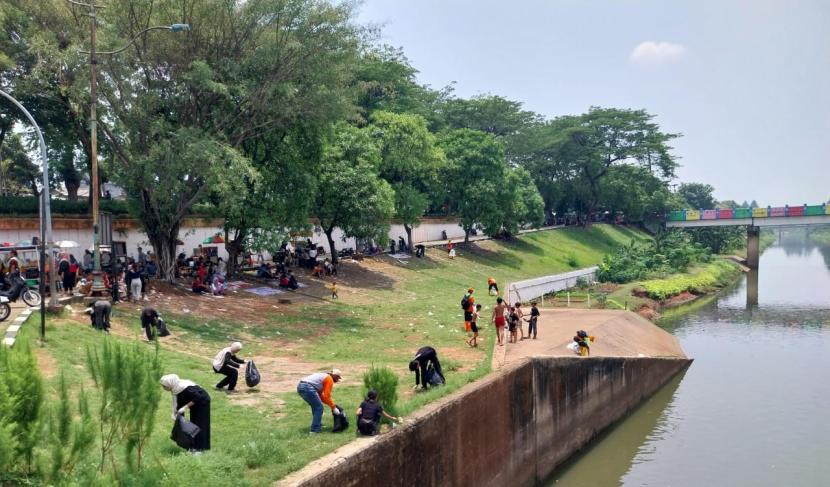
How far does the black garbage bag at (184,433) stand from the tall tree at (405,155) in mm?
35163

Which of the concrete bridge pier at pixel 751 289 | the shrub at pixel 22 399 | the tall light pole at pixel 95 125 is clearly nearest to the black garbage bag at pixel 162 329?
the tall light pole at pixel 95 125

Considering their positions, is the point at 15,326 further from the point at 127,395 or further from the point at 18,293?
the point at 127,395

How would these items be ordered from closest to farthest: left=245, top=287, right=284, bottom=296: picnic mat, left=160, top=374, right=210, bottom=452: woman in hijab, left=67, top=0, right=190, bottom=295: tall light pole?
left=160, top=374, right=210, bottom=452: woman in hijab
left=67, top=0, right=190, bottom=295: tall light pole
left=245, top=287, right=284, bottom=296: picnic mat

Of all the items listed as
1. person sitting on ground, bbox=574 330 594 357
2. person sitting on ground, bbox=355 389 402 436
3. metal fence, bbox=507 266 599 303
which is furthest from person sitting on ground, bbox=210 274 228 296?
person sitting on ground, bbox=355 389 402 436

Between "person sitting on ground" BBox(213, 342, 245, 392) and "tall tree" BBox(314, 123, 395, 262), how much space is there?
23.4m

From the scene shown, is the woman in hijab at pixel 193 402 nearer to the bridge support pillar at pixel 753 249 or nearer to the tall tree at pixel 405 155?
the tall tree at pixel 405 155

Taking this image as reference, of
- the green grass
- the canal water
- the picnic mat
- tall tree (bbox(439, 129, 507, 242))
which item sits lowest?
the canal water

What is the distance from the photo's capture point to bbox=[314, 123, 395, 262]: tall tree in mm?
37875

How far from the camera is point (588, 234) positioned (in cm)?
7744

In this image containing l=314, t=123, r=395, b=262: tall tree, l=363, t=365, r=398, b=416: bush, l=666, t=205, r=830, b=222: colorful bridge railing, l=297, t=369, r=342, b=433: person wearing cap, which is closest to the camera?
l=297, t=369, r=342, b=433: person wearing cap

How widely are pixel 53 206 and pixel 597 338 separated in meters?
23.7

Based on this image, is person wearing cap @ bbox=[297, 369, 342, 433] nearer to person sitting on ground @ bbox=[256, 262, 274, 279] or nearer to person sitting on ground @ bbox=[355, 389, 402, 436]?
person sitting on ground @ bbox=[355, 389, 402, 436]

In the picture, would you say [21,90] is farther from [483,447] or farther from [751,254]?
[751,254]

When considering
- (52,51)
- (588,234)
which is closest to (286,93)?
(52,51)
